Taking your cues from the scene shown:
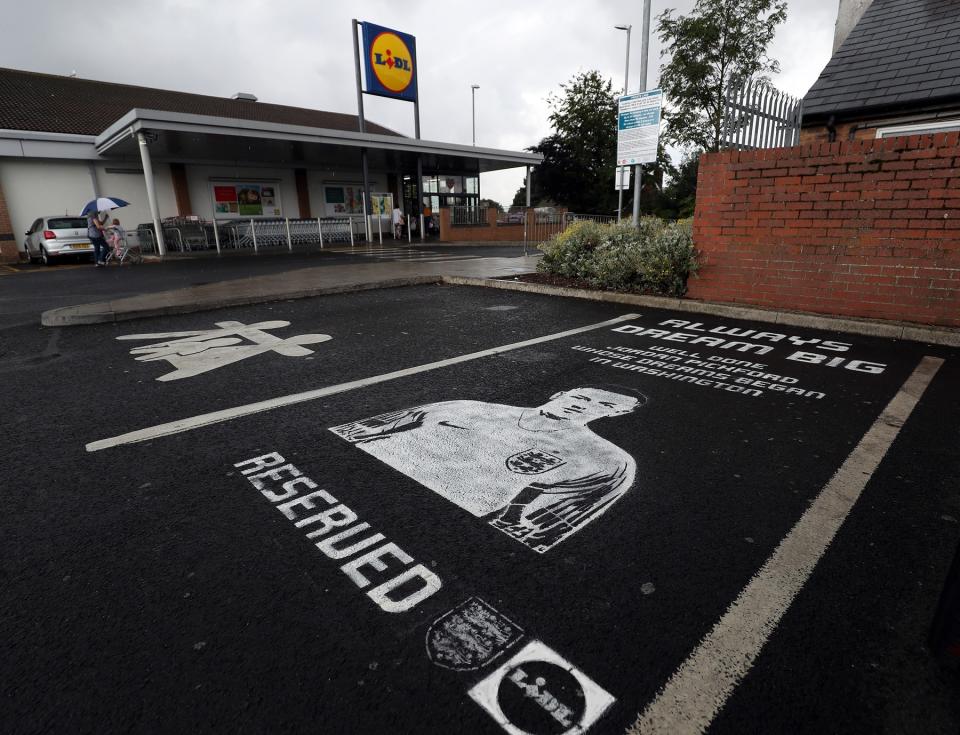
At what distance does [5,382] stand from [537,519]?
4.79 m

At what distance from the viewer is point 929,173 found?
5641 millimetres

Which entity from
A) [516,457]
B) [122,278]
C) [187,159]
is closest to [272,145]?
[187,159]

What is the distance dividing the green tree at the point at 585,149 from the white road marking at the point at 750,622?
40483 millimetres

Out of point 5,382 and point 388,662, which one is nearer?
point 388,662

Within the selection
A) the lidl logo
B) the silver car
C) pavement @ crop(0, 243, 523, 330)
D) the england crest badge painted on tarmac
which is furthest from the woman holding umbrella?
the england crest badge painted on tarmac

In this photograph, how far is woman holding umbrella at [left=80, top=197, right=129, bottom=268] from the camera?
16.1 meters

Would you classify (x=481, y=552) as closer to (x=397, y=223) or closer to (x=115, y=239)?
(x=115, y=239)

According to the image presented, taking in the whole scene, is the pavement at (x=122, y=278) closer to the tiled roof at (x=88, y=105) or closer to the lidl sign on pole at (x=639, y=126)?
the lidl sign on pole at (x=639, y=126)

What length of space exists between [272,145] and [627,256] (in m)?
17.6

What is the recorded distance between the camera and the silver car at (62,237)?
1731 centimetres

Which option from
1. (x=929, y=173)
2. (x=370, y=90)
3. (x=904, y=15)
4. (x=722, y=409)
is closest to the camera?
(x=722, y=409)

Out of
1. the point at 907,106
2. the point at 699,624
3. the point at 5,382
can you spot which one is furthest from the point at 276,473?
the point at 907,106

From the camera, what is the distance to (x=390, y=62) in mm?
22500

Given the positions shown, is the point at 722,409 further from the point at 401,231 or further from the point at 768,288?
the point at 401,231
